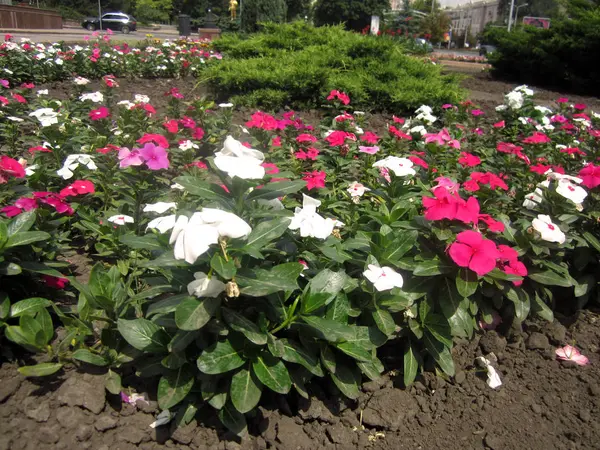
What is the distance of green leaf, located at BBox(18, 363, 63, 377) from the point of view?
164 cm

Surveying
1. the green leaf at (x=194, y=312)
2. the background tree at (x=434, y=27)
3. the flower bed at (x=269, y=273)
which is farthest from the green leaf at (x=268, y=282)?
the background tree at (x=434, y=27)

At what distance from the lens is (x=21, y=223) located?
1.91 metres

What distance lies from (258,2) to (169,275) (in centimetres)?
1553

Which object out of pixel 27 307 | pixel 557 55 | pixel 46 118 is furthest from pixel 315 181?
pixel 557 55

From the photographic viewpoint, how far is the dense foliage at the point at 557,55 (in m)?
12.4

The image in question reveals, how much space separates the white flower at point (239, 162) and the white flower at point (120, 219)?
38.1 inches

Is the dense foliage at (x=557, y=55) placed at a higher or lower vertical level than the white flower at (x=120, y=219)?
higher

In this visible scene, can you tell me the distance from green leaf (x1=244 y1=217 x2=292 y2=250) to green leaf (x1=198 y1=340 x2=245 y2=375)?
1.17ft

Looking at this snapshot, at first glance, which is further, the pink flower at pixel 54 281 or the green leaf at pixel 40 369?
the pink flower at pixel 54 281

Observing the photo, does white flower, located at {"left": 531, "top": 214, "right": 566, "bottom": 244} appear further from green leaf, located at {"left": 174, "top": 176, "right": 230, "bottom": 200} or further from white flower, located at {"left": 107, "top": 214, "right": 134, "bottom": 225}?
white flower, located at {"left": 107, "top": 214, "right": 134, "bottom": 225}

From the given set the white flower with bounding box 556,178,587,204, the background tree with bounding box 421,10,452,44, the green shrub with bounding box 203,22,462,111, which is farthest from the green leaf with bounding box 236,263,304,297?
the background tree with bounding box 421,10,452,44

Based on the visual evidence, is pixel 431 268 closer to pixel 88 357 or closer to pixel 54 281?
pixel 88 357

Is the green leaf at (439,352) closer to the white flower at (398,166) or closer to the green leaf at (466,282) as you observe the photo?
the green leaf at (466,282)

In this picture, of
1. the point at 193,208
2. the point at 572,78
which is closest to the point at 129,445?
the point at 193,208
